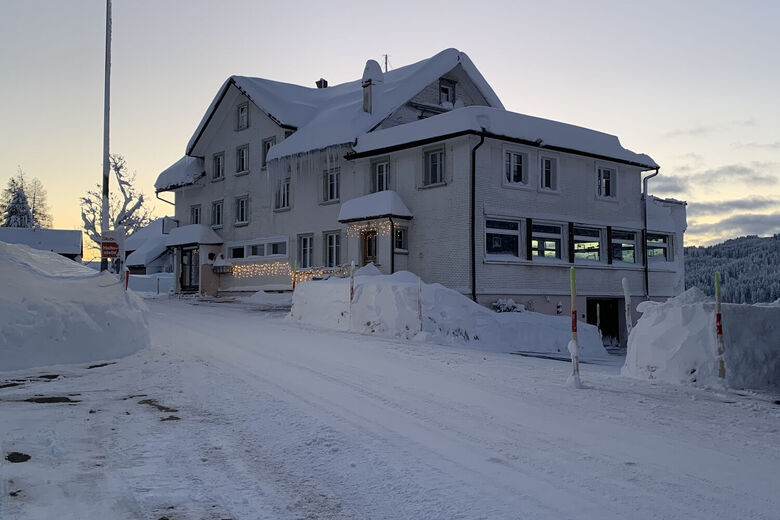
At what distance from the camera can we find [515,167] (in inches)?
949

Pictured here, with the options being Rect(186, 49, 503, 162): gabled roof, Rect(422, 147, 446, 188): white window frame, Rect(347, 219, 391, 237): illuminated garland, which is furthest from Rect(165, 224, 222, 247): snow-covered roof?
Rect(422, 147, 446, 188): white window frame

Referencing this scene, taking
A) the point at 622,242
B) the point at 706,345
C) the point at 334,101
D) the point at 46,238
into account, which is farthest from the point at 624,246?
the point at 46,238

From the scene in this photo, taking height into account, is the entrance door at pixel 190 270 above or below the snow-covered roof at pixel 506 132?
below

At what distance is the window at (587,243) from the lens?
26.0 meters

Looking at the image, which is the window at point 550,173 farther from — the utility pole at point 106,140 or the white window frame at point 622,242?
the utility pole at point 106,140

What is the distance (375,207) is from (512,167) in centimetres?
533

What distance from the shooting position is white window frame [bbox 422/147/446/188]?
23984mm

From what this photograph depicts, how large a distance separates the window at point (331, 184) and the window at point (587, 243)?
10.3 m

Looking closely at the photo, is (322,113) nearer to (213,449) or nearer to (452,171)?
(452,171)

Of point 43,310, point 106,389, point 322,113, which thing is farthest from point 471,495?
point 322,113

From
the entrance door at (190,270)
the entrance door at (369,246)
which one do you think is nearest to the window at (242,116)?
the entrance door at (190,270)

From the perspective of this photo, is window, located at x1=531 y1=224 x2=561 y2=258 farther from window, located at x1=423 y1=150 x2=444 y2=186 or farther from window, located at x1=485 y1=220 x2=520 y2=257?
window, located at x1=423 y1=150 x2=444 y2=186

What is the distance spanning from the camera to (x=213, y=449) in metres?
5.35

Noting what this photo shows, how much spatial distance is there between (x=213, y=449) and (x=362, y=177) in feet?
73.1
